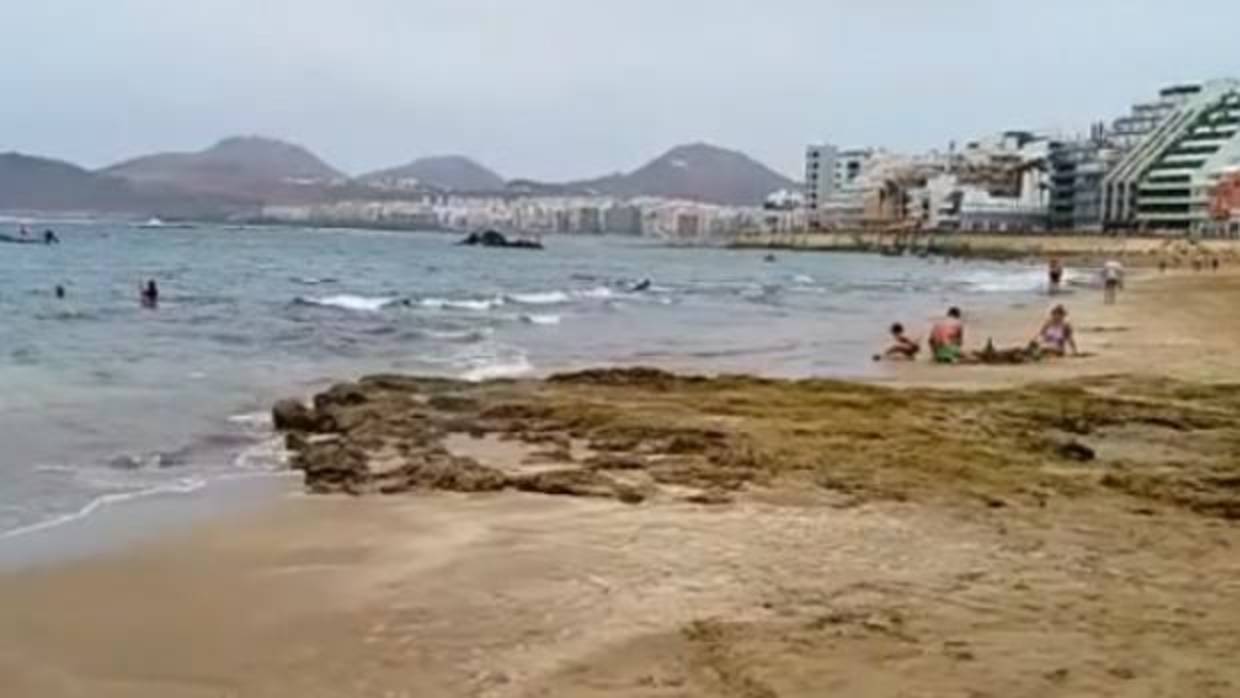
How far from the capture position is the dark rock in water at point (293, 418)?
13133 mm

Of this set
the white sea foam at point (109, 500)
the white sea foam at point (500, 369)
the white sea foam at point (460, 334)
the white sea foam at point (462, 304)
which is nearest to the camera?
the white sea foam at point (109, 500)

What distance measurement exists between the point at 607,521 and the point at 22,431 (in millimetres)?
6876

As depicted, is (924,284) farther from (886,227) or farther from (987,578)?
(886,227)

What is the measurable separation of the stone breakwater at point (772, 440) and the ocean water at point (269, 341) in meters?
1.14

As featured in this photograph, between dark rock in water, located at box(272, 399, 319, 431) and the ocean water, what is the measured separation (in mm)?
191

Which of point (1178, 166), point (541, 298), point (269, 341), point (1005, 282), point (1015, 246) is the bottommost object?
point (1015, 246)

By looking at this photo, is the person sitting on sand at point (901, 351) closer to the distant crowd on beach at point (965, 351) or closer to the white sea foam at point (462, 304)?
the distant crowd on beach at point (965, 351)

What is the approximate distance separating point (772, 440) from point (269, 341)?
16.4 metres

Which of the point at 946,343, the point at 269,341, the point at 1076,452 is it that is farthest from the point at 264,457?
the point at 269,341

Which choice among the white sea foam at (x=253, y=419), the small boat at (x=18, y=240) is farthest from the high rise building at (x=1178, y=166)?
the white sea foam at (x=253, y=419)

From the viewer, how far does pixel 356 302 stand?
138 ft

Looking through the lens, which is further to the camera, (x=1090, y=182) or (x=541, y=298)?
(x=1090, y=182)

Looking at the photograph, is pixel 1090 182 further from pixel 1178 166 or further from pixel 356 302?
pixel 356 302

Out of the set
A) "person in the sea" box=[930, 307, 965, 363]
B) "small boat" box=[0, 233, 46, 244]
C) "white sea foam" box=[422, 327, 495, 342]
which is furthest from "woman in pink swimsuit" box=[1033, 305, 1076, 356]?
"small boat" box=[0, 233, 46, 244]
